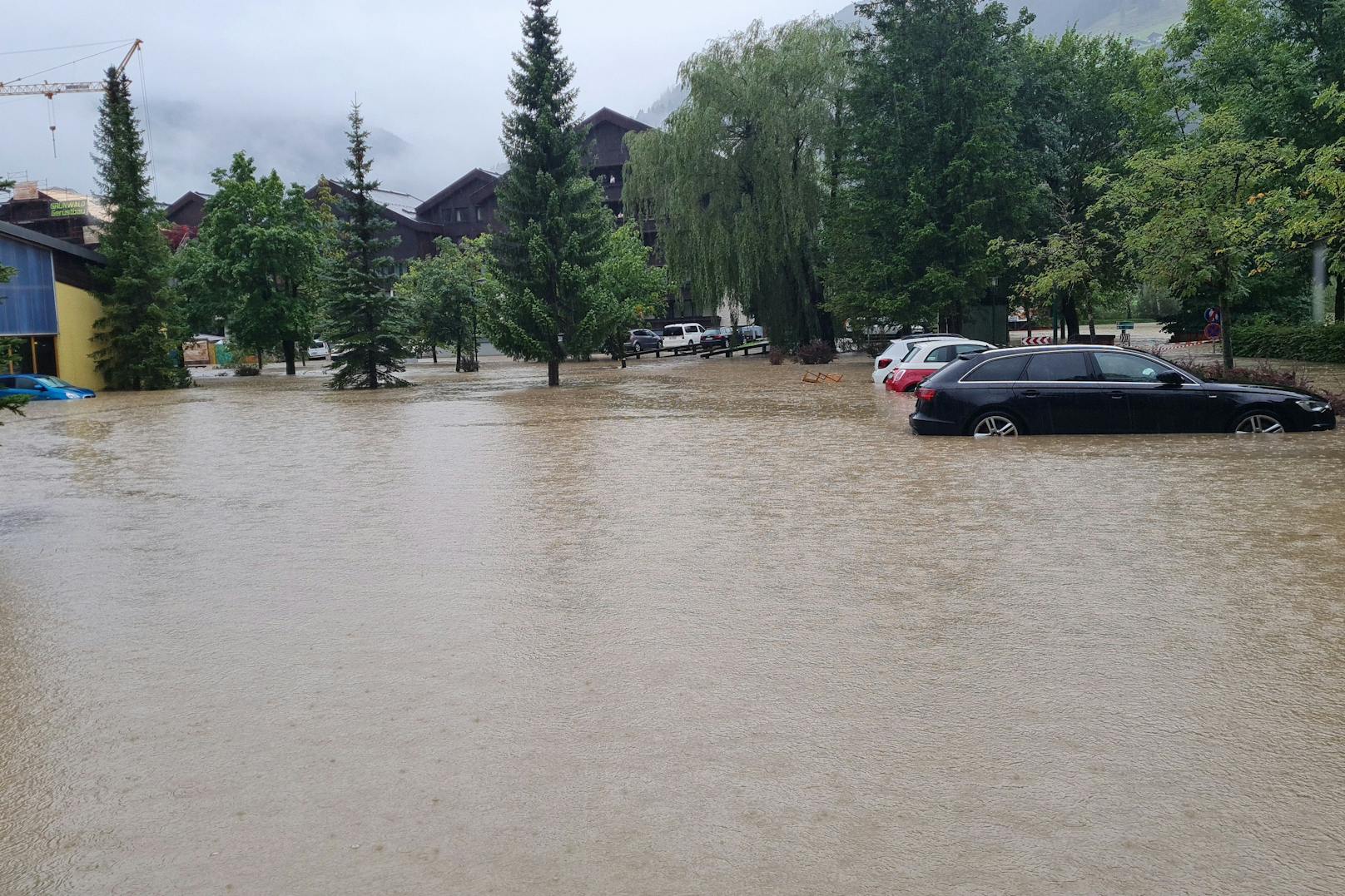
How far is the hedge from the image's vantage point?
114ft

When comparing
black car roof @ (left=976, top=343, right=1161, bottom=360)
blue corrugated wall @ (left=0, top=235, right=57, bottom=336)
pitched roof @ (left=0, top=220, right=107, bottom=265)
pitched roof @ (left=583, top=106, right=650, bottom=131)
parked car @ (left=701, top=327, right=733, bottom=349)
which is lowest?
black car roof @ (left=976, top=343, right=1161, bottom=360)

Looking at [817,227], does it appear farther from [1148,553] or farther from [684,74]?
[1148,553]

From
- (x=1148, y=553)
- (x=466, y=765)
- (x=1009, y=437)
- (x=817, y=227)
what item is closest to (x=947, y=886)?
(x=466, y=765)

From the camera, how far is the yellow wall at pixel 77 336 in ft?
157

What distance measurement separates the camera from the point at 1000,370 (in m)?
16.3

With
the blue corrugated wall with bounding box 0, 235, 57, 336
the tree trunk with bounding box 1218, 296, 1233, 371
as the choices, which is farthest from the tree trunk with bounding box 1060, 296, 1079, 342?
the blue corrugated wall with bounding box 0, 235, 57, 336

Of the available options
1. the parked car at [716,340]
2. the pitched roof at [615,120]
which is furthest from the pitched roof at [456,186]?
the parked car at [716,340]

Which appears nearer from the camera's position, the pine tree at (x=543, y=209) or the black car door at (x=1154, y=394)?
the black car door at (x=1154, y=394)

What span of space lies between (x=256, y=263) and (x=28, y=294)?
11490mm

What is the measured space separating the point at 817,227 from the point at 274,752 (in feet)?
142

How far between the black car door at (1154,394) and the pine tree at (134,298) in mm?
43705

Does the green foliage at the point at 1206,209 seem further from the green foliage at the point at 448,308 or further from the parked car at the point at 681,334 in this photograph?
the parked car at the point at 681,334

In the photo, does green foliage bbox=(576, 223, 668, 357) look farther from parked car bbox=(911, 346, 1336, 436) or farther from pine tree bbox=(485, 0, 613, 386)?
parked car bbox=(911, 346, 1336, 436)

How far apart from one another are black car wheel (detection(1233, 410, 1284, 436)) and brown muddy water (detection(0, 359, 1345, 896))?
265 centimetres
